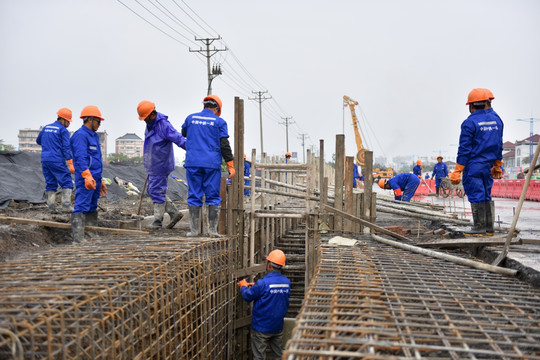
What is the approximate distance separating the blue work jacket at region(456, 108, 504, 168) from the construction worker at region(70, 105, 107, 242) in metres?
4.85

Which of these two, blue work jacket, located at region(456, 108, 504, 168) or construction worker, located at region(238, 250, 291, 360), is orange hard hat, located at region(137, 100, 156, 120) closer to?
construction worker, located at region(238, 250, 291, 360)

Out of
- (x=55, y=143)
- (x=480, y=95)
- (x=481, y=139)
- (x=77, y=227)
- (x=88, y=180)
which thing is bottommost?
(x=77, y=227)

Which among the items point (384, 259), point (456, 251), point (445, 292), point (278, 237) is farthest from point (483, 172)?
point (278, 237)

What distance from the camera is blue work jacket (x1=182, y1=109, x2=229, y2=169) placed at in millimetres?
5496

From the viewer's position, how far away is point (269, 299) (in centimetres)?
559

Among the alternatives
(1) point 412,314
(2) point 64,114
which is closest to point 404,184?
(2) point 64,114

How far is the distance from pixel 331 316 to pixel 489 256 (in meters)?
3.22

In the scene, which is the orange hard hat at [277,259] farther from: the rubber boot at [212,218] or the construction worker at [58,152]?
the construction worker at [58,152]

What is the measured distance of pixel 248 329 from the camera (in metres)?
6.92

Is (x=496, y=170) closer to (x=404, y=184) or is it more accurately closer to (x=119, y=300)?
(x=119, y=300)

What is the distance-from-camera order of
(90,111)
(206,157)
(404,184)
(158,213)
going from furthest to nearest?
(404,184), (158,213), (90,111), (206,157)

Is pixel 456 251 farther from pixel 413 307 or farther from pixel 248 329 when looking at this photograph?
pixel 248 329

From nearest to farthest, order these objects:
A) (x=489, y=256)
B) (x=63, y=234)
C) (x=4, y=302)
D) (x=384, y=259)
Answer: (x=4, y=302), (x=384, y=259), (x=489, y=256), (x=63, y=234)

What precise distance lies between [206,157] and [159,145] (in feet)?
3.41
